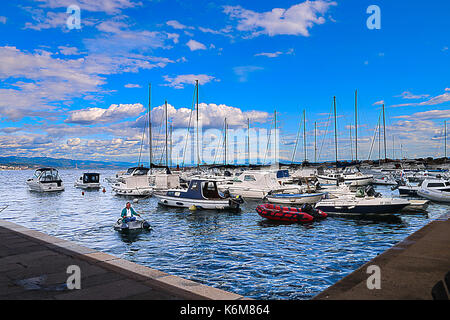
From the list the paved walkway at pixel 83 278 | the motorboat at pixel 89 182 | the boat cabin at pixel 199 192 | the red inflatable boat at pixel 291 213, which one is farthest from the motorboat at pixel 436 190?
the motorboat at pixel 89 182

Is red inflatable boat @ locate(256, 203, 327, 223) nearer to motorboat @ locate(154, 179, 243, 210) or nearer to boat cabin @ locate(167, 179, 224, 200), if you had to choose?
motorboat @ locate(154, 179, 243, 210)

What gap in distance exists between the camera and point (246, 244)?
17047 millimetres

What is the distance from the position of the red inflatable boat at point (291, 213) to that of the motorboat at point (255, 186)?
12.5 metres

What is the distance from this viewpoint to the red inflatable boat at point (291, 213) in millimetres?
22781

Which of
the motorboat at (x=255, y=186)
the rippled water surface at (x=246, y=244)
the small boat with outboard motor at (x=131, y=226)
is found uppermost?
the motorboat at (x=255, y=186)

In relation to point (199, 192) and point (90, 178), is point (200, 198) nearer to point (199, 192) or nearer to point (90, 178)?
point (199, 192)

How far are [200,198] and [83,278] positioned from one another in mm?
21894

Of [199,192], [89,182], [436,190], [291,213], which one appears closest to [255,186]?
[199,192]

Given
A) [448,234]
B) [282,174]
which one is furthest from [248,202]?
[448,234]

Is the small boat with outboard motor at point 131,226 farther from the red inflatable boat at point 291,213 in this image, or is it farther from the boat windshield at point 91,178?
the boat windshield at point 91,178

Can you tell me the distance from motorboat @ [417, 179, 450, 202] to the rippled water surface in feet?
13.6

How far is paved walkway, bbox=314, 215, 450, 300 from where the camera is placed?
6.43 m
